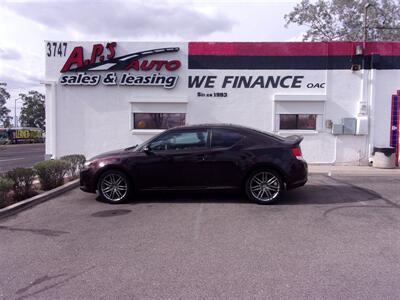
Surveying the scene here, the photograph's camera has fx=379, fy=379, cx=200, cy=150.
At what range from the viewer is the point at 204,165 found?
7.57 metres

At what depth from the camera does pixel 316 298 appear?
3643 mm

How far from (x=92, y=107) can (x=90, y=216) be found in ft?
26.1

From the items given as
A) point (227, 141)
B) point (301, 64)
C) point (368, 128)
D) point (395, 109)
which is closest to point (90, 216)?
point (227, 141)

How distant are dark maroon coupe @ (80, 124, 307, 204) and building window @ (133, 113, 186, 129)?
20.7 ft

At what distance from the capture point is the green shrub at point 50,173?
29.6 feet

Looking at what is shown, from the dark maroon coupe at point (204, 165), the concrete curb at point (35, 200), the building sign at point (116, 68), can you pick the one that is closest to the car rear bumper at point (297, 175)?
the dark maroon coupe at point (204, 165)

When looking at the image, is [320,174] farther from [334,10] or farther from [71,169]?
[334,10]

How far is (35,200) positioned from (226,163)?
4.17 metres

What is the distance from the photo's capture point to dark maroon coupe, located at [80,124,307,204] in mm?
7523

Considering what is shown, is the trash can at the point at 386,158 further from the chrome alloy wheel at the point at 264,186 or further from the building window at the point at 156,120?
the chrome alloy wheel at the point at 264,186

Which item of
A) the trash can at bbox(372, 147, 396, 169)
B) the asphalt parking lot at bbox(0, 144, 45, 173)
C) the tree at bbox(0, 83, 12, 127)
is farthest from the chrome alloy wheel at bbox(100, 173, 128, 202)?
the tree at bbox(0, 83, 12, 127)

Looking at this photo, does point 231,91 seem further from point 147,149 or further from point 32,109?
point 32,109

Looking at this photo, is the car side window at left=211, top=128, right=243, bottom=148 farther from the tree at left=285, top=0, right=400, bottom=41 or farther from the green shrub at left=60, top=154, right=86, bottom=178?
the tree at left=285, top=0, right=400, bottom=41

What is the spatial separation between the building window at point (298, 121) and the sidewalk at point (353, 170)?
1513 mm
